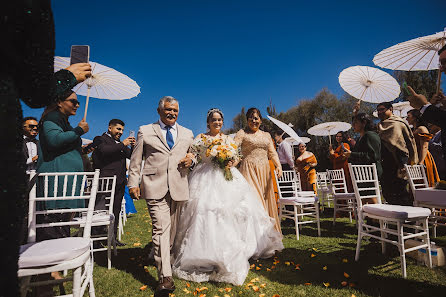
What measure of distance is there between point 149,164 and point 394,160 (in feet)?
15.5

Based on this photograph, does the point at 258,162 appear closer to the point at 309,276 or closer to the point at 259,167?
the point at 259,167

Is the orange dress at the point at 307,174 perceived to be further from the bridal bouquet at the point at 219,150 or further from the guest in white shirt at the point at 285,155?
the bridal bouquet at the point at 219,150

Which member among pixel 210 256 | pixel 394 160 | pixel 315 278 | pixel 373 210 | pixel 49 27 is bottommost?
pixel 315 278

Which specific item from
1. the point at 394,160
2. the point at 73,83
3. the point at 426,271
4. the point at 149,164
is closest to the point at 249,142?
the point at 149,164

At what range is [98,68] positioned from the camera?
4246 mm

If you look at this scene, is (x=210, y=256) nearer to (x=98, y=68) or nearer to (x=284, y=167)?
(x=98, y=68)

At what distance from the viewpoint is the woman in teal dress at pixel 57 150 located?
261 cm

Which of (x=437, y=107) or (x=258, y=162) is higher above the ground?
(x=437, y=107)

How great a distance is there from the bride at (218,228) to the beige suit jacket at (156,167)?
1.35 ft

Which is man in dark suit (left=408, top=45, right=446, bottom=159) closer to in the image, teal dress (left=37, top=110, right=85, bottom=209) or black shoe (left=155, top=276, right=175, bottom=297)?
black shoe (left=155, top=276, right=175, bottom=297)

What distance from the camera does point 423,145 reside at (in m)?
5.24

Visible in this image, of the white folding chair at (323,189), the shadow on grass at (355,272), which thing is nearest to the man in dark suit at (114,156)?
the shadow on grass at (355,272)

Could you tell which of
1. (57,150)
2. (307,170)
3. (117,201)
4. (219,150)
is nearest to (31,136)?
(117,201)

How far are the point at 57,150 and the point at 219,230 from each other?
2309 mm
